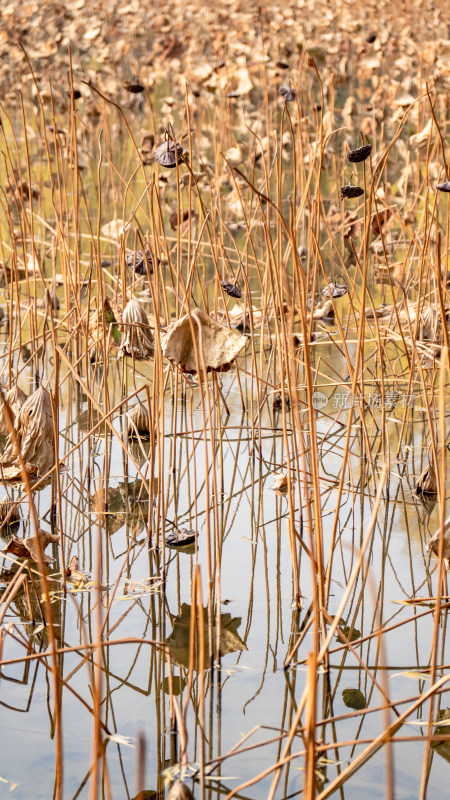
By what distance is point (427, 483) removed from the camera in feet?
5.36

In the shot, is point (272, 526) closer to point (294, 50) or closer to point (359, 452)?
point (359, 452)

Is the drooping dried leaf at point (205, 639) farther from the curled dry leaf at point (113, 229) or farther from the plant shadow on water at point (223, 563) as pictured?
the curled dry leaf at point (113, 229)

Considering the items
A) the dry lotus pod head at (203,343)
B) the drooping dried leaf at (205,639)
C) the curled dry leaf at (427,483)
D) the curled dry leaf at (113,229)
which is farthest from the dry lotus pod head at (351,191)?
the curled dry leaf at (113,229)

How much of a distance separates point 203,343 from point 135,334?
0.36 meters

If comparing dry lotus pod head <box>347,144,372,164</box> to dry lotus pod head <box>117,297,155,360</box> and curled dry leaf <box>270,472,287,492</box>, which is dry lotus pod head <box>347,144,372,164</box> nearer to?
dry lotus pod head <box>117,297,155,360</box>

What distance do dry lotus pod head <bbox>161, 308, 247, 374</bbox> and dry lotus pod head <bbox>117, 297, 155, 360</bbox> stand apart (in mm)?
292

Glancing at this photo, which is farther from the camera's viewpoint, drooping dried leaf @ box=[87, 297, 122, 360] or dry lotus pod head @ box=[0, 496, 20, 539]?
drooping dried leaf @ box=[87, 297, 122, 360]

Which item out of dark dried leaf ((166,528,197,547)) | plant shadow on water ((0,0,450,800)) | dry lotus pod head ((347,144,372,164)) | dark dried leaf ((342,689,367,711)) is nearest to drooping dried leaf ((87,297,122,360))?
plant shadow on water ((0,0,450,800))

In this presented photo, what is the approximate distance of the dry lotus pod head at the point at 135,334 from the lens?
140 centimetres

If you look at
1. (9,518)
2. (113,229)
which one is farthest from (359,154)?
(113,229)

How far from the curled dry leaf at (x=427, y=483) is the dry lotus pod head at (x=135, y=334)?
0.51 meters

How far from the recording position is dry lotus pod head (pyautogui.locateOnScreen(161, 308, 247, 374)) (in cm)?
109

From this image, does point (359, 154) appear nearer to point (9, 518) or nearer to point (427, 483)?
point (427, 483)

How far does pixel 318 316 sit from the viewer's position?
94.8 inches
